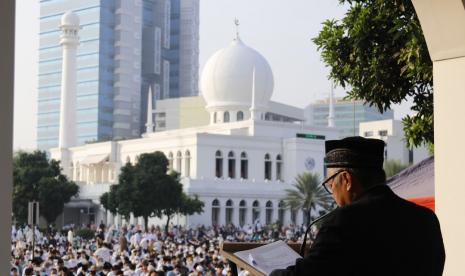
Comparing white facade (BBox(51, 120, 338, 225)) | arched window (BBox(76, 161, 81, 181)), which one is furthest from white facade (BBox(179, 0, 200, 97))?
white facade (BBox(51, 120, 338, 225))

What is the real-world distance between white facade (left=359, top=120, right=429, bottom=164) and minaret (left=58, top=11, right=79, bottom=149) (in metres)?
22.2

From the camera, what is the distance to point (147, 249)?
969 inches

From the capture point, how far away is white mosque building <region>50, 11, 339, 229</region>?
5356cm

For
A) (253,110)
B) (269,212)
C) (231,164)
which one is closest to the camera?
(269,212)

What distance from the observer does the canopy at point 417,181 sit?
8.59m

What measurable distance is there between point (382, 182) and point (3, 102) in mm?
1559

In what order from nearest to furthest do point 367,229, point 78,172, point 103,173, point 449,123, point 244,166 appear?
point 367,229
point 449,123
point 244,166
point 103,173
point 78,172

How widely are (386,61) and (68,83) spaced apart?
57.3 m

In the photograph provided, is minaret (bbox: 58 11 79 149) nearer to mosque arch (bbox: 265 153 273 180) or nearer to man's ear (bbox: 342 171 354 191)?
mosque arch (bbox: 265 153 273 180)

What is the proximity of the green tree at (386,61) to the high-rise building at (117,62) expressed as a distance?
81.7m

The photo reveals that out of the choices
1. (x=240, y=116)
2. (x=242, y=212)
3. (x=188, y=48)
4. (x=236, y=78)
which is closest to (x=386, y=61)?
(x=242, y=212)

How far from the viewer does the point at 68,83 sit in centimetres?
6394

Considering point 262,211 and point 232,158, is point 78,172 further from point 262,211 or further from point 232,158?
point 262,211

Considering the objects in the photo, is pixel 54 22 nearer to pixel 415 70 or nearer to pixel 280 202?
pixel 280 202
